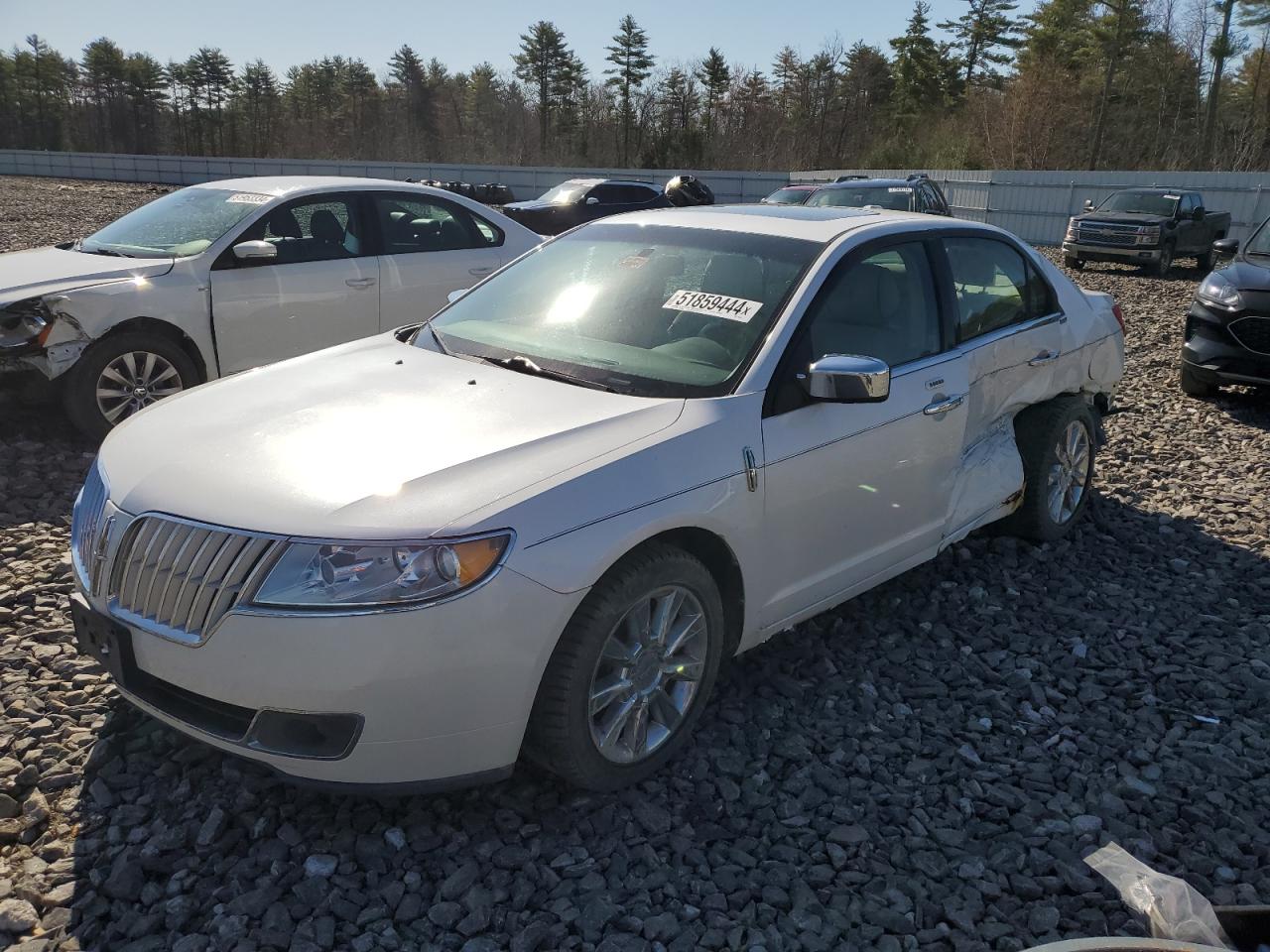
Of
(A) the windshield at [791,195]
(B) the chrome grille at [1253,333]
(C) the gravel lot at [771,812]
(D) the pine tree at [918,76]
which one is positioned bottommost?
(C) the gravel lot at [771,812]

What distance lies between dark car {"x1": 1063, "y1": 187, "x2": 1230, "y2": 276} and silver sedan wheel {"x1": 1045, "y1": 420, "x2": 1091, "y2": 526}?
15510 mm

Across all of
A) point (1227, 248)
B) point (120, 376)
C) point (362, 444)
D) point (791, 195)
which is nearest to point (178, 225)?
point (120, 376)

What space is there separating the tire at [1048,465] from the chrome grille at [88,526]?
4.08 m

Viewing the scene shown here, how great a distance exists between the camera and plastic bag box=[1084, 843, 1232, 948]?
7.66 ft

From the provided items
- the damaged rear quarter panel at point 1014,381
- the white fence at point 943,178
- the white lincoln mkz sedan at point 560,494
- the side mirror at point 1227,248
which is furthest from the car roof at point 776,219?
the white fence at point 943,178

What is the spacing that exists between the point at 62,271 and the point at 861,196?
38.9ft

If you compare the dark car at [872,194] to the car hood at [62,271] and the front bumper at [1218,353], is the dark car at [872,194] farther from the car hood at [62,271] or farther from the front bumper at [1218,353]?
the car hood at [62,271]

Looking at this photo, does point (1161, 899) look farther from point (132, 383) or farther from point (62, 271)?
point (62, 271)

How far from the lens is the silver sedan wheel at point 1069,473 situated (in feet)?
16.7

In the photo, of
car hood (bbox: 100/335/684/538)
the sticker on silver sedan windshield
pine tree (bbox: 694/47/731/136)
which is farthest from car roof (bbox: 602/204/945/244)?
pine tree (bbox: 694/47/731/136)

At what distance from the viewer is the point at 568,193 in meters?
21.6

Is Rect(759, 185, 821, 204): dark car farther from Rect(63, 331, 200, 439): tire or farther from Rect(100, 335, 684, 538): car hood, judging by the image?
Rect(100, 335, 684, 538): car hood

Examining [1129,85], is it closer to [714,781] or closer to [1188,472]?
[1188,472]

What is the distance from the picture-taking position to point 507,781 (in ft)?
10.2
